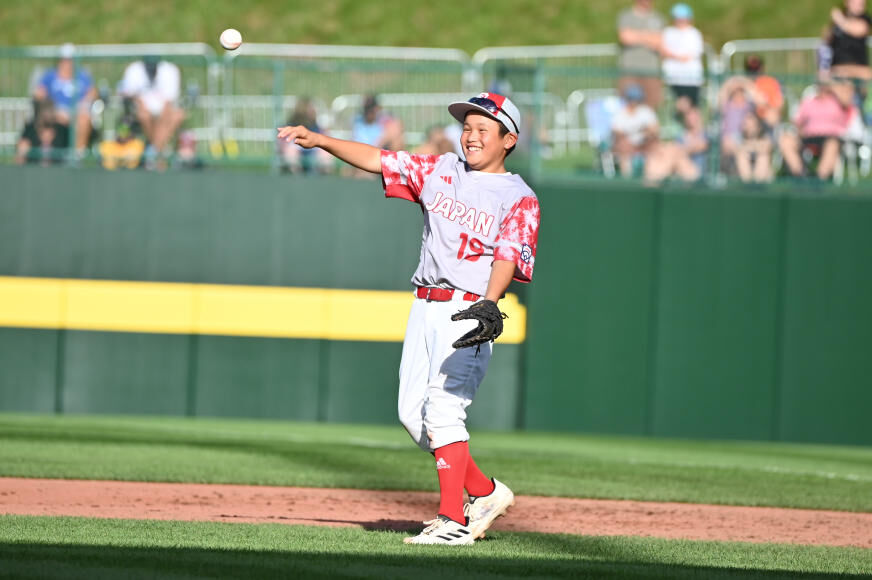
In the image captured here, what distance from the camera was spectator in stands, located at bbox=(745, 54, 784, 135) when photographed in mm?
14422

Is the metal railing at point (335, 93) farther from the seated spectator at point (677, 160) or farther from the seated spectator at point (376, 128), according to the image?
the seated spectator at point (677, 160)

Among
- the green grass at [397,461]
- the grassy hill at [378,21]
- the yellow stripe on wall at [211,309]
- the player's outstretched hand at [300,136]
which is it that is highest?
the grassy hill at [378,21]

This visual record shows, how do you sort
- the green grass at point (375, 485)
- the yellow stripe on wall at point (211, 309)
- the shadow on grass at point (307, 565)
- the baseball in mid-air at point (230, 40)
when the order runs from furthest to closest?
the yellow stripe on wall at point (211, 309), the baseball in mid-air at point (230, 40), the green grass at point (375, 485), the shadow on grass at point (307, 565)

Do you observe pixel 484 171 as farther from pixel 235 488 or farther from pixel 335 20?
pixel 335 20

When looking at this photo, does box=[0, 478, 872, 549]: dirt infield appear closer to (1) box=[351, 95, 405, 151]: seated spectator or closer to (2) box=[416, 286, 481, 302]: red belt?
(2) box=[416, 286, 481, 302]: red belt

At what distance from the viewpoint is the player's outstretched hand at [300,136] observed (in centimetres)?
605

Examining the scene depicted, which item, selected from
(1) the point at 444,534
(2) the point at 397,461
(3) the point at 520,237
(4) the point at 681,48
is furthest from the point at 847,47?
(1) the point at 444,534

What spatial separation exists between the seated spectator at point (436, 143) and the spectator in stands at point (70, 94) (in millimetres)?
3673

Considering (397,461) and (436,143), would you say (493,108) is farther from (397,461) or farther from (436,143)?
(436,143)

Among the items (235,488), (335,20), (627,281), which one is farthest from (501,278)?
(335,20)

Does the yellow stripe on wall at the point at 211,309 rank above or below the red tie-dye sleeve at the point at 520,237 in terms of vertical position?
below

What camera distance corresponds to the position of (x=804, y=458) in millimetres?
12859

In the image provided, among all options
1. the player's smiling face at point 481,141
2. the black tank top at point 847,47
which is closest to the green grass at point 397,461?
the player's smiling face at point 481,141

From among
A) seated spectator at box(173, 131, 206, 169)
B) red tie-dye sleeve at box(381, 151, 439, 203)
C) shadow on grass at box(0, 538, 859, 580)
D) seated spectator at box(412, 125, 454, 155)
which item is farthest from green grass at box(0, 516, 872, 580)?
seated spectator at box(173, 131, 206, 169)
